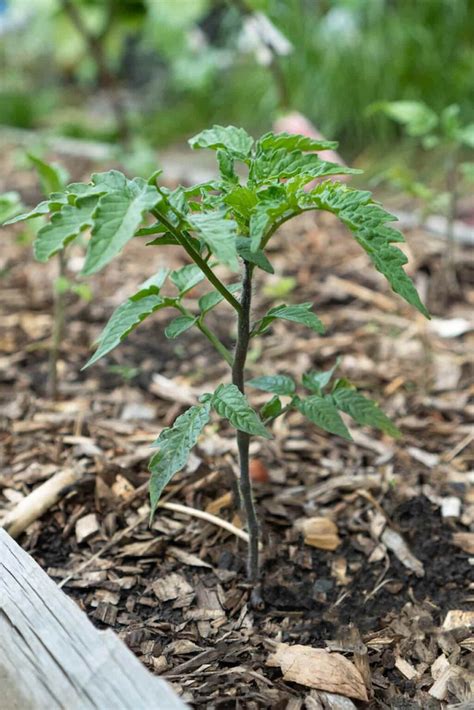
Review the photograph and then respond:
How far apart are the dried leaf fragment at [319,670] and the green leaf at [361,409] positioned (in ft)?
1.31

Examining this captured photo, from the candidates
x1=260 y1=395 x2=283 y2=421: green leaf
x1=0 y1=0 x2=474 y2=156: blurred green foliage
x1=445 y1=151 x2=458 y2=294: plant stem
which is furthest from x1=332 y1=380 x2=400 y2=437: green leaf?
x1=0 y1=0 x2=474 y2=156: blurred green foliage

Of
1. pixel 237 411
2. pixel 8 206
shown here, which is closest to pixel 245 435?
pixel 237 411

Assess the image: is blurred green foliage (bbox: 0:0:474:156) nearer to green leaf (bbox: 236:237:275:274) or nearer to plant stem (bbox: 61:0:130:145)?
plant stem (bbox: 61:0:130:145)

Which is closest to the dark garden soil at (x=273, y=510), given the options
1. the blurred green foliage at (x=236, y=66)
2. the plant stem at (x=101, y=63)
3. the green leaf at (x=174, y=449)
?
the green leaf at (x=174, y=449)

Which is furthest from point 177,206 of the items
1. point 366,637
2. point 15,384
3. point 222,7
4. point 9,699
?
point 222,7

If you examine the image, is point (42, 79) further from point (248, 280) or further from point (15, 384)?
point (248, 280)

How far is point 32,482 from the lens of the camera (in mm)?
1675

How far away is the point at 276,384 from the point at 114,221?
537 mm

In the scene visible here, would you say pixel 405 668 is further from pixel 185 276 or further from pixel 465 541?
pixel 185 276

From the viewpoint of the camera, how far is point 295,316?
1203 millimetres

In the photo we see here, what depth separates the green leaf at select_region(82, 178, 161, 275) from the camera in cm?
85

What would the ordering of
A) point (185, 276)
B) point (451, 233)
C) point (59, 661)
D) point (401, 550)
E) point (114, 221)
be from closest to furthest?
point (114, 221)
point (59, 661)
point (185, 276)
point (401, 550)
point (451, 233)

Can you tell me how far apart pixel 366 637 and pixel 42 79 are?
26.5 feet

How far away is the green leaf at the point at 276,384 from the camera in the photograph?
1.32 meters
